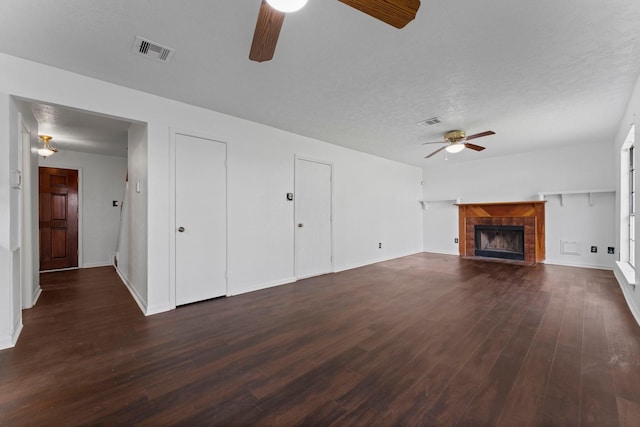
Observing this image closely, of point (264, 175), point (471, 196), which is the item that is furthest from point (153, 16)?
point (471, 196)

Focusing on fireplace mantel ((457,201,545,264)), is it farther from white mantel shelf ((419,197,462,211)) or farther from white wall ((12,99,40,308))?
white wall ((12,99,40,308))

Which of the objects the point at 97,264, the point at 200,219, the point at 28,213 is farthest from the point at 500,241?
the point at 97,264

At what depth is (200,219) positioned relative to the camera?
3348 millimetres

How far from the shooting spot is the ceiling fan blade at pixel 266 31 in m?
1.34

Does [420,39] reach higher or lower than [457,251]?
higher

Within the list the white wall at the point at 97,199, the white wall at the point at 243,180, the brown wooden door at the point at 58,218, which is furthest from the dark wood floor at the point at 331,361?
the white wall at the point at 97,199

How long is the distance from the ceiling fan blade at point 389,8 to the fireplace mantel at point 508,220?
6031 mm

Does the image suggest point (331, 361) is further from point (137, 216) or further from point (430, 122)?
point (430, 122)

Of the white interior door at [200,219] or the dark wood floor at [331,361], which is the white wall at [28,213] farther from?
the white interior door at [200,219]

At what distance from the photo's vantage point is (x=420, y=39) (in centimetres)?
202

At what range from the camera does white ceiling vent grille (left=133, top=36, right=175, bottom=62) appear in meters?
2.06

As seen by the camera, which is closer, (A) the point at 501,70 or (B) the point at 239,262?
(A) the point at 501,70

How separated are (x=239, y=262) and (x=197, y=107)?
2.07m

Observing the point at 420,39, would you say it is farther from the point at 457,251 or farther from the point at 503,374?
the point at 457,251
